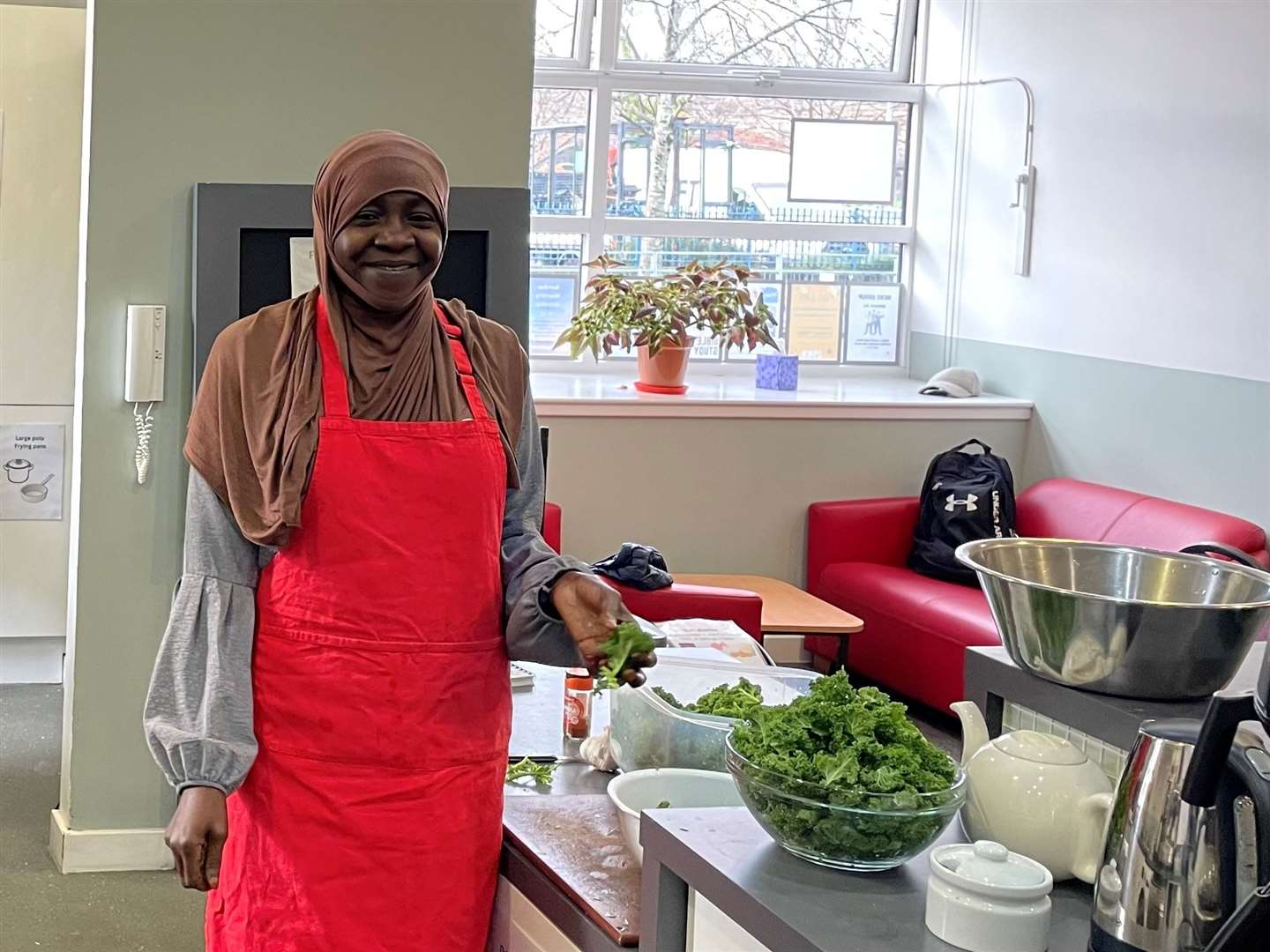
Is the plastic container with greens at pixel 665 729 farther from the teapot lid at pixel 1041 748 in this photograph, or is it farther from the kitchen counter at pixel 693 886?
the teapot lid at pixel 1041 748

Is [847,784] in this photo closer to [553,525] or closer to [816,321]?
[553,525]

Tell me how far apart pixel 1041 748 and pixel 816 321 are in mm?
5689

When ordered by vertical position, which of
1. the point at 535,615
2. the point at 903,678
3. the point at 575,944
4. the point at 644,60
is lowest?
the point at 903,678

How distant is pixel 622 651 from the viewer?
1.77m

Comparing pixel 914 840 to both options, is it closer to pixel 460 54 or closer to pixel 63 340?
pixel 460 54

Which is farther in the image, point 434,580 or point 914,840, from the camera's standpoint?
point 434,580

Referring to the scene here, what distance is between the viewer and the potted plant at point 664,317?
240 inches

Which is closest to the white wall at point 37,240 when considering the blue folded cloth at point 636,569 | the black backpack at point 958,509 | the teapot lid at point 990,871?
the blue folded cloth at point 636,569

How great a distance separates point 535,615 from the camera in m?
1.88

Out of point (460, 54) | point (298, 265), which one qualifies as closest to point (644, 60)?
point (460, 54)

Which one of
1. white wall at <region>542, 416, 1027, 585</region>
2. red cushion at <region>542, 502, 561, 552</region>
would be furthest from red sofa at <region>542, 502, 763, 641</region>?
white wall at <region>542, 416, 1027, 585</region>

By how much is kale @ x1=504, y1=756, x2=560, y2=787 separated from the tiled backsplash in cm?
65

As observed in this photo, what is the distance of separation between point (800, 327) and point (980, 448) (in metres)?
1.28

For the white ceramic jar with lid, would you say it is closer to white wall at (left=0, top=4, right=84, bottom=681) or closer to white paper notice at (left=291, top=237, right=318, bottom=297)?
white paper notice at (left=291, top=237, right=318, bottom=297)
